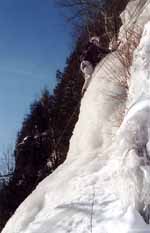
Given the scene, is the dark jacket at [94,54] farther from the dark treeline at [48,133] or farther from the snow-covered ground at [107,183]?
the dark treeline at [48,133]

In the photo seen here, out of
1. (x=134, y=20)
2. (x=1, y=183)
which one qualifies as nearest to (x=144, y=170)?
(x=134, y=20)

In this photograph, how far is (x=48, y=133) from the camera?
15.1m

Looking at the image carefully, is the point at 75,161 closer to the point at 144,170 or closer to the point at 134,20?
the point at 144,170

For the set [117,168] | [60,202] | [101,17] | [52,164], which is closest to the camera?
[117,168]

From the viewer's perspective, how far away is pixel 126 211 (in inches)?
126

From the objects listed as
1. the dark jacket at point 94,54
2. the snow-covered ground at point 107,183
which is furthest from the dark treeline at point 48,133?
the snow-covered ground at point 107,183

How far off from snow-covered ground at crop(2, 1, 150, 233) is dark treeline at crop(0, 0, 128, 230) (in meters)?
6.51

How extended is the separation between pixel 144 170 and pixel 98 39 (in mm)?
5641

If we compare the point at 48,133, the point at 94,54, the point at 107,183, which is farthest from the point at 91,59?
the point at 48,133

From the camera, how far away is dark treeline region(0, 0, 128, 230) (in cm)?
1298

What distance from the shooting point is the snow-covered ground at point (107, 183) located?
3.23 meters

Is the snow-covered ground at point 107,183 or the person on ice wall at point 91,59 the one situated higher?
the person on ice wall at point 91,59

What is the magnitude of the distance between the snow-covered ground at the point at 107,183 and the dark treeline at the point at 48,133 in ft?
21.4

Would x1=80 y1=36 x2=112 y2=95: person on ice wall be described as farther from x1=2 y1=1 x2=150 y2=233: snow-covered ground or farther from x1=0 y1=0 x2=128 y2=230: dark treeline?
x1=0 y1=0 x2=128 y2=230: dark treeline
